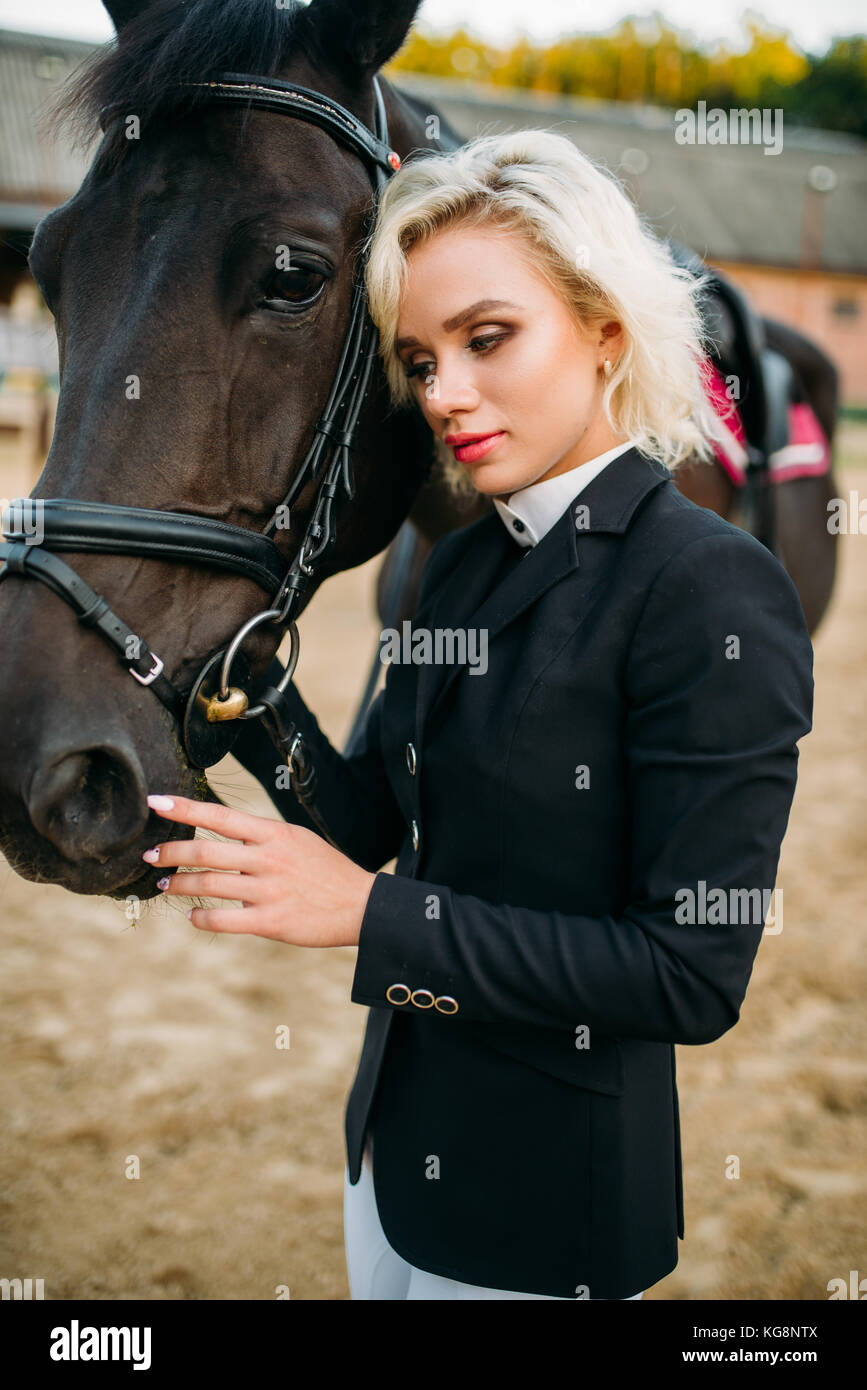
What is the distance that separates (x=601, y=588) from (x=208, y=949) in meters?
3.50

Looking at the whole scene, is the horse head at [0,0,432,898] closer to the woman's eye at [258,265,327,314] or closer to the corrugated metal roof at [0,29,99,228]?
the woman's eye at [258,265,327,314]

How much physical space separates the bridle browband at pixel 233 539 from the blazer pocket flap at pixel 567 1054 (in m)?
0.51

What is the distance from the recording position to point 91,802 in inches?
50.4

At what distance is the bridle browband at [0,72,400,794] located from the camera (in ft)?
4.36

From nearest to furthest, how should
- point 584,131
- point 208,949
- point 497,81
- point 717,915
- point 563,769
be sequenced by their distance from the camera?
point 717,915 < point 563,769 < point 208,949 < point 584,131 < point 497,81

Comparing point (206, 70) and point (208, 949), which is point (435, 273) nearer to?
point (206, 70)

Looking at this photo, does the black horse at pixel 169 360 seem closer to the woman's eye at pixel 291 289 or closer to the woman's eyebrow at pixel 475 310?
the woman's eye at pixel 291 289

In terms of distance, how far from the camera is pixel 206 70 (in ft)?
4.94

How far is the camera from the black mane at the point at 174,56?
1.50 m

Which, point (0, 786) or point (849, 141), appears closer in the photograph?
Answer: point (0, 786)

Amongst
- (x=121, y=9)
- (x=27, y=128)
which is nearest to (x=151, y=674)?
(x=121, y=9)

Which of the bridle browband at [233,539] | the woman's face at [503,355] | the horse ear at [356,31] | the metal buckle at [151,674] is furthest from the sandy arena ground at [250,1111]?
the horse ear at [356,31]

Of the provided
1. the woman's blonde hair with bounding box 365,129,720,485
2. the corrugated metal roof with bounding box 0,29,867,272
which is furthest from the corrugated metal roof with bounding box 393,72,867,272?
the woman's blonde hair with bounding box 365,129,720,485

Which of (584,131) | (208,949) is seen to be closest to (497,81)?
(584,131)
